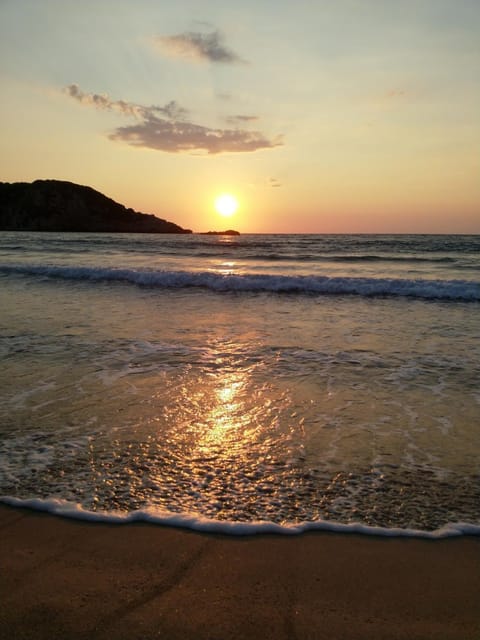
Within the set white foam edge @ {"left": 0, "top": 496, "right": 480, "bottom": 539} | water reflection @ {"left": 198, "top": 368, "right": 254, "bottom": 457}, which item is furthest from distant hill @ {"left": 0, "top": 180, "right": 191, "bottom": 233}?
white foam edge @ {"left": 0, "top": 496, "right": 480, "bottom": 539}

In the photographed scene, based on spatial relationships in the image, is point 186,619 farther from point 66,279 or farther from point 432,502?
point 66,279

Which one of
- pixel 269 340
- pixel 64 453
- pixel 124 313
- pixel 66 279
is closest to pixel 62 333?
pixel 124 313

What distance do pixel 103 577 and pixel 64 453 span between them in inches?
66.0

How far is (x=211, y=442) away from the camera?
164 inches

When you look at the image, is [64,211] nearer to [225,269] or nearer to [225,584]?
[225,269]

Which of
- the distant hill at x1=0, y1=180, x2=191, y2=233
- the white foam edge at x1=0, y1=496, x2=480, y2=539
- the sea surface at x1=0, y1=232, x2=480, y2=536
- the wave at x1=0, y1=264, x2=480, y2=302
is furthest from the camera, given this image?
the distant hill at x1=0, y1=180, x2=191, y2=233

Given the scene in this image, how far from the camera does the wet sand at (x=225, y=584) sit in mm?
2131

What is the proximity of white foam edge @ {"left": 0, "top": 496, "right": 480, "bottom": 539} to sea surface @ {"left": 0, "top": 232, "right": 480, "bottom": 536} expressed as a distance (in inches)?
0.5

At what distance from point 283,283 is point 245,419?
42.2 ft

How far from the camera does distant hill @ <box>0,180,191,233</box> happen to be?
111 meters

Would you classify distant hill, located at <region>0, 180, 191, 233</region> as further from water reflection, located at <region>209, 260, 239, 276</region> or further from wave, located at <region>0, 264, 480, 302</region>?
wave, located at <region>0, 264, 480, 302</region>

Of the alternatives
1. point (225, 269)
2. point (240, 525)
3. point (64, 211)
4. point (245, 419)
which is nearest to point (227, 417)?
point (245, 419)

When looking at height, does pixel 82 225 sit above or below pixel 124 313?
above

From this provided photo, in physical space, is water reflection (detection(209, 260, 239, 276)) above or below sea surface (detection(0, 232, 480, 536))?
above
